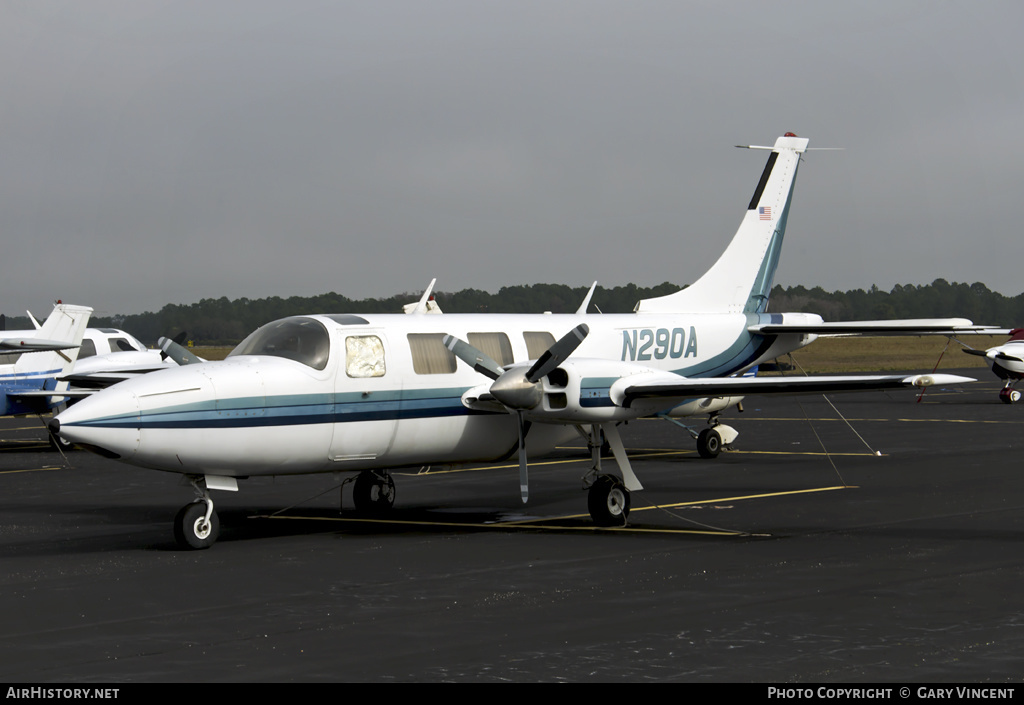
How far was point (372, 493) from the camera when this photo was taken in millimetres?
16656

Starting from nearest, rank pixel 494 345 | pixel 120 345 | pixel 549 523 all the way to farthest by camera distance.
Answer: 1. pixel 549 523
2. pixel 494 345
3. pixel 120 345

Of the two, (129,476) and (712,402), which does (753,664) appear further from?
(129,476)

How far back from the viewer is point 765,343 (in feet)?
62.3

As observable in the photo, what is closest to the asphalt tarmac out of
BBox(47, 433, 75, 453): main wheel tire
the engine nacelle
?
the engine nacelle

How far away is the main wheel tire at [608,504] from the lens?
47.3 ft

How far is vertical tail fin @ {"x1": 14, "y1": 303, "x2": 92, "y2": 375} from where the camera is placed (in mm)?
27047

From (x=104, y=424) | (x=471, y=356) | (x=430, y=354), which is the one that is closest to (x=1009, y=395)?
(x=471, y=356)

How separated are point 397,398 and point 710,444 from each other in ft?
35.0

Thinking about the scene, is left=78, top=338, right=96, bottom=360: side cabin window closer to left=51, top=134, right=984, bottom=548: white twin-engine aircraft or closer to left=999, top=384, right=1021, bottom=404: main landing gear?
left=51, top=134, right=984, bottom=548: white twin-engine aircraft

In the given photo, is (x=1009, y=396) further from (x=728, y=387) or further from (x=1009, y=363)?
(x=728, y=387)

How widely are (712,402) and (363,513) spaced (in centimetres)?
901

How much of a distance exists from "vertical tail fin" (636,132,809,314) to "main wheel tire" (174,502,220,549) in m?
8.64

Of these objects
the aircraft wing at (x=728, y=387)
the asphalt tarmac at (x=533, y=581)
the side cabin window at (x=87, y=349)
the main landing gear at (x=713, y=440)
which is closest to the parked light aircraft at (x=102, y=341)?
the side cabin window at (x=87, y=349)

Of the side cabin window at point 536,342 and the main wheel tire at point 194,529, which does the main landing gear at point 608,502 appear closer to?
the side cabin window at point 536,342
